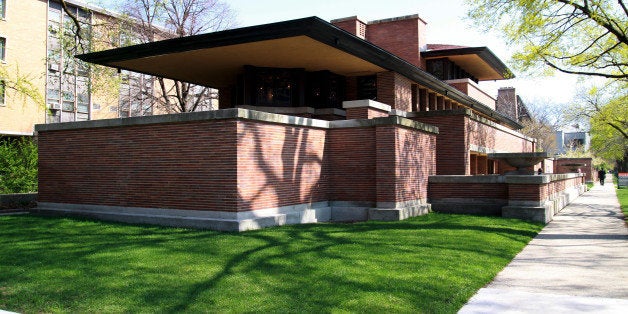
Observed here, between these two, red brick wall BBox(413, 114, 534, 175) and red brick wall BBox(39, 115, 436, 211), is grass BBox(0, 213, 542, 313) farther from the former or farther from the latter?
red brick wall BBox(413, 114, 534, 175)

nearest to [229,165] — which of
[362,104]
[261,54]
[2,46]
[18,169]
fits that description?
[362,104]

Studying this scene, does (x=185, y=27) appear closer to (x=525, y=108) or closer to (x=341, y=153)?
(x=341, y=153)

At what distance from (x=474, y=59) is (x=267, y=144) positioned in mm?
20762

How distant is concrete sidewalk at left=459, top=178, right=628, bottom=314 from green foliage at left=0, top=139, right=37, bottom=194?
18.6m

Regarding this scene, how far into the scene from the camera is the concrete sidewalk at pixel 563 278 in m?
5.75

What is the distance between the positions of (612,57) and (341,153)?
12.5 m

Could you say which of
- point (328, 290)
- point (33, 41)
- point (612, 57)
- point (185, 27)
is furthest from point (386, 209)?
point (33, 41)

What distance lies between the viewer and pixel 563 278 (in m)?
7.24

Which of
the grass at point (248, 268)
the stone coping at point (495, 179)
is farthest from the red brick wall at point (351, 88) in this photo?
the grass at point (248, 268)

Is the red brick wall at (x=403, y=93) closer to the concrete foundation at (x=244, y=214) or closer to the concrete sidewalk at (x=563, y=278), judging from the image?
the concrete foundation at (x=244, y=214)

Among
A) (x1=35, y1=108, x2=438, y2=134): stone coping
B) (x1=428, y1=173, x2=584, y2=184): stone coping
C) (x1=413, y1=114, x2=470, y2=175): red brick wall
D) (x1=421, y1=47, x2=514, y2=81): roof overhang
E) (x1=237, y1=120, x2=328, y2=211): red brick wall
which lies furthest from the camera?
(x1=421, y1=47, x2=514, y2=81): roof overhang

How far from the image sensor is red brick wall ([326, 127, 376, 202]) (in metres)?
13.9

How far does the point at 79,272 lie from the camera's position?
705 cm

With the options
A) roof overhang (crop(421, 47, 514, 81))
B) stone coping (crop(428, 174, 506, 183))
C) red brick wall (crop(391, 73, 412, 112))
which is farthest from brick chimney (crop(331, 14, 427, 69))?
stone coping (crop(428, 174, 506, 183))
